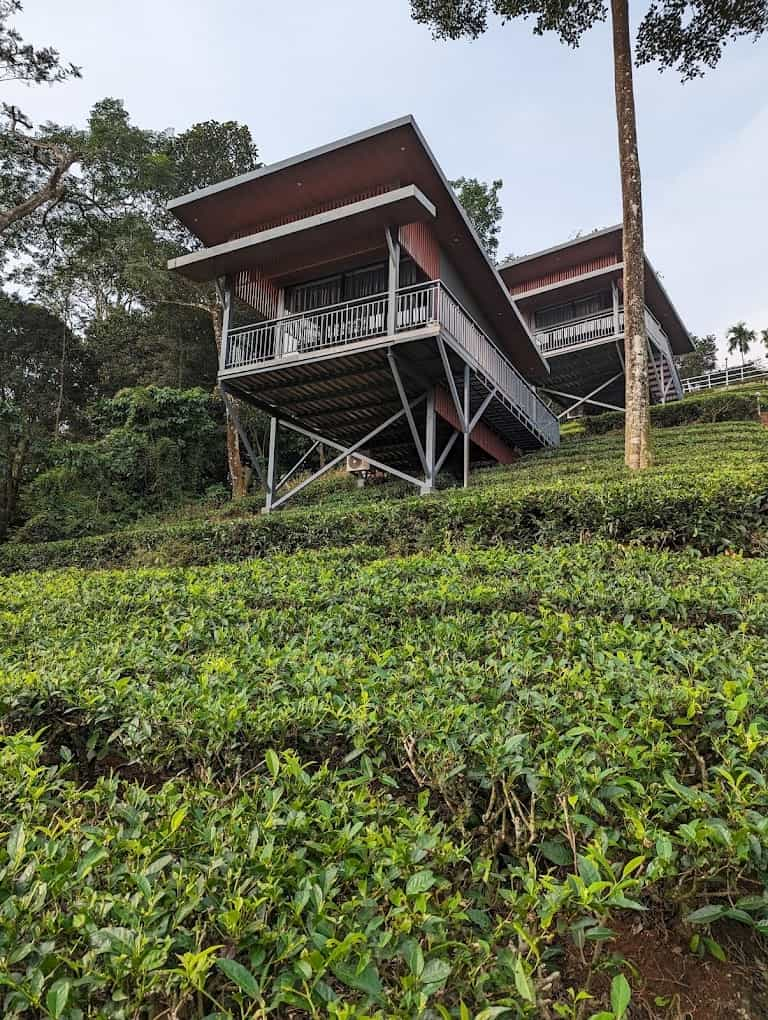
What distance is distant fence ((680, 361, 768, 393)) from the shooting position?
30797 millimetres

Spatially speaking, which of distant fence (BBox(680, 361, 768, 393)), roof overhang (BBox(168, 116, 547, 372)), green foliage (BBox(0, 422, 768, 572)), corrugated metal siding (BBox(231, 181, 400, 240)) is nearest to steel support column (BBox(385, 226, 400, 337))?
roof overhang (BBox(168, 116, 547, 372))

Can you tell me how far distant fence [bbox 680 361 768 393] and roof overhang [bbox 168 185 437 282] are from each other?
25.6 m

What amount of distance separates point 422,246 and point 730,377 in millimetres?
27357

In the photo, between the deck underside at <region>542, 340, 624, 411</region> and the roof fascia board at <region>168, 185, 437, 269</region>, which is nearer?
the roof fascia board at <region>168, 185, 437, 269</region>

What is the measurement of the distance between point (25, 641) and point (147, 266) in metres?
17.9

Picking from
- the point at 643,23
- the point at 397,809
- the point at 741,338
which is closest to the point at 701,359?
the point at 741,338

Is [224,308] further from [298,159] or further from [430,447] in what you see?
[430,447]

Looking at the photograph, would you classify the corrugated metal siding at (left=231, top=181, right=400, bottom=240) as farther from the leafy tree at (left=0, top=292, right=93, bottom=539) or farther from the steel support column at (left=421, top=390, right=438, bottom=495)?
the leafy tree at (left=0, top=292, right=93, bottom=539)

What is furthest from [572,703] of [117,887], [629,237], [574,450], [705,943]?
[574,450]

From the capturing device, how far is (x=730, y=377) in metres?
32.0

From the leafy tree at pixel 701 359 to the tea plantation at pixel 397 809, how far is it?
4340 centimetres

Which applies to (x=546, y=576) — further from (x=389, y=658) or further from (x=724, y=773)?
(x=724, y=773)

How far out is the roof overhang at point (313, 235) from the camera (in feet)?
32.6

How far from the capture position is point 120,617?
4.00 meters
